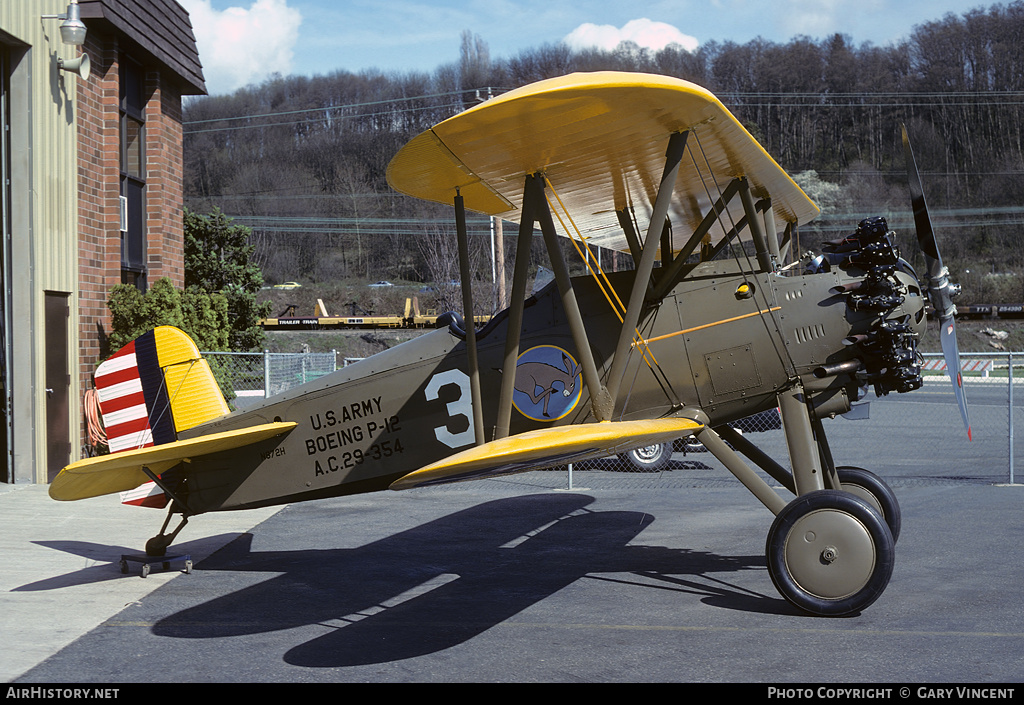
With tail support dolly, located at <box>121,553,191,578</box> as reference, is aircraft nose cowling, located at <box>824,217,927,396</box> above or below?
above

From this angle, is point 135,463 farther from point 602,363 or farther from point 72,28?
point 72,28

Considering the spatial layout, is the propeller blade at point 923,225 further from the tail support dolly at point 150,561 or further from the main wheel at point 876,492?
the tail support dolly at point 150,561

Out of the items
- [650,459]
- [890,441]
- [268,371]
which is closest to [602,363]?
[650,459]

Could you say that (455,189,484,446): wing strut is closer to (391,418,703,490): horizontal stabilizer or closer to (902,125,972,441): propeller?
(391,418,703,490): horizontal stabilizer

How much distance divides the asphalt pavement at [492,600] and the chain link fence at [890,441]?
5.80 feet

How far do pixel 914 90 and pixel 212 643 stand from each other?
9340 cm

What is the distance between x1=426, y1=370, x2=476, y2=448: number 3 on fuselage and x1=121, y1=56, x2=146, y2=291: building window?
8.00 meters

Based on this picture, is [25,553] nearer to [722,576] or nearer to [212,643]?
[212,643]

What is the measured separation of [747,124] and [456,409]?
2625 inches

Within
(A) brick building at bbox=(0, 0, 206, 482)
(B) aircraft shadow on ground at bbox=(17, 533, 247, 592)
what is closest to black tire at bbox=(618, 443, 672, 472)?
(B) aircraft shadow on ground at bbox=(17, 533, 247, 592)

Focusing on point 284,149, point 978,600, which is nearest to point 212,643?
point 978,600

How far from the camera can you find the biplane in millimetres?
4934

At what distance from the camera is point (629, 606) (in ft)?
17.9
